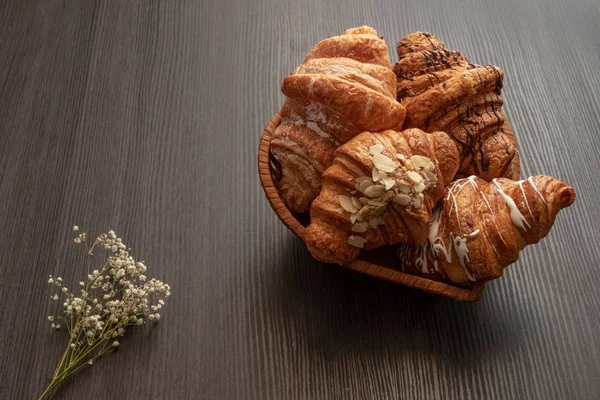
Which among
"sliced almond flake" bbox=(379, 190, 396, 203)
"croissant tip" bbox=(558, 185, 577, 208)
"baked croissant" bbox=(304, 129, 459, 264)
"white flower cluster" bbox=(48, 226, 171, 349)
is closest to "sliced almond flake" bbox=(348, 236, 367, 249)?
"baked croissant" bbox=(304, 129, 459, 264)

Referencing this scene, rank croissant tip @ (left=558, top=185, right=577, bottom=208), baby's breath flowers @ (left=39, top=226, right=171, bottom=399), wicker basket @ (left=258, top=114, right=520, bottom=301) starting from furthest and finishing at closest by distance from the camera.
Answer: baby's breath flowers @ (left=39, top=226, right=171, bottom=399), wicker basket @ (left=258, top=114, right=520, bottom=301), croissant tip @ (left=558, top=185, right=577, bottom=208)

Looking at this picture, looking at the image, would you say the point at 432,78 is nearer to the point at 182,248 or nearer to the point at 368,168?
the point at 368,168

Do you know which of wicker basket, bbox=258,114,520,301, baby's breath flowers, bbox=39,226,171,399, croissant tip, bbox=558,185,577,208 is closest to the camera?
croissant tip, bbox=558,185,577,208

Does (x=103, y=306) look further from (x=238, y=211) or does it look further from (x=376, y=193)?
(x=376, y=193)

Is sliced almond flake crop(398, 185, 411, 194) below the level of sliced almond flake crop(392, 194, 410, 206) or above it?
above

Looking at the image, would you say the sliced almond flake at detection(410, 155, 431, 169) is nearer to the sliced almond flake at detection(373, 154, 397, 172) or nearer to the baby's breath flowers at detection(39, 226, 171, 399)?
the sliced almond flake at detection(373, 154, 397, 172)

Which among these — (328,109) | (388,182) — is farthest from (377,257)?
(328,109)

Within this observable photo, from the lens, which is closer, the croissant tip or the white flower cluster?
the croissant tip
